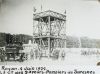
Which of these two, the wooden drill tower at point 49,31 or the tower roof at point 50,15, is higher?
the tower roof at point 50,15

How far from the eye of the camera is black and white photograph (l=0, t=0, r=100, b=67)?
1644 mm

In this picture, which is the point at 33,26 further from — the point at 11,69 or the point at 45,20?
the point at 11,69

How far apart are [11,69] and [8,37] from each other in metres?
0.27

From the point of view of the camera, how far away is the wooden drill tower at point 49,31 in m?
1.66

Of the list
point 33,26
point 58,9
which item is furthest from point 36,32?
point 58,9

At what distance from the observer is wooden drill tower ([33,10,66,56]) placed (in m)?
1.66

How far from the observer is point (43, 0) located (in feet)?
5.55

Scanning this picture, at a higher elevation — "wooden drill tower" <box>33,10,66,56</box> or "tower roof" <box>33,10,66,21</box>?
"tower roof" <box>33,10,66,21</box>

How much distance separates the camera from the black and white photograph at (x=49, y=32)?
1644mm

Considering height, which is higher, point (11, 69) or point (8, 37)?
point (8, 37)

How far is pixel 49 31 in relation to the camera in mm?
1676

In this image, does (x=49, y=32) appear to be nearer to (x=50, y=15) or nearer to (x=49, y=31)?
(x=49, y=31)

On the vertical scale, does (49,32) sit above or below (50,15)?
below

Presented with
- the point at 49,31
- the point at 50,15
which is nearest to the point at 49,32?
the point at 49,31
